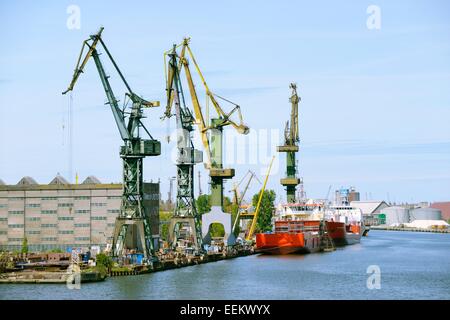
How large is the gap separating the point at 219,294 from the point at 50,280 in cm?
1503

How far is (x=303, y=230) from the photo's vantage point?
97.7 metres

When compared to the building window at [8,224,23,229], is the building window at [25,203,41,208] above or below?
above

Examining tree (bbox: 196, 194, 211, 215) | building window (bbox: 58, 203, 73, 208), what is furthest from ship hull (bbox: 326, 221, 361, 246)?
building window (bbox: 58, 203, 73, 208)

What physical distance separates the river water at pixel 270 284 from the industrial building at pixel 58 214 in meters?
15.6

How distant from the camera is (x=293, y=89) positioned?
13300 centimetres

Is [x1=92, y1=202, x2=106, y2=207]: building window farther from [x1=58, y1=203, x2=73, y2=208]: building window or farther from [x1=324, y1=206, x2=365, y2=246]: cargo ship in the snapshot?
[x1=324, y1=206, x2=365, y2=246]: cargo ship

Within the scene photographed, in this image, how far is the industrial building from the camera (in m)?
87.1

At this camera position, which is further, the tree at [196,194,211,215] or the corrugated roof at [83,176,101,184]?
the tree at [196,194,211,215]

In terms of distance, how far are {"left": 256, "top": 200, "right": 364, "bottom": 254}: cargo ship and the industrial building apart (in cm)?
1463

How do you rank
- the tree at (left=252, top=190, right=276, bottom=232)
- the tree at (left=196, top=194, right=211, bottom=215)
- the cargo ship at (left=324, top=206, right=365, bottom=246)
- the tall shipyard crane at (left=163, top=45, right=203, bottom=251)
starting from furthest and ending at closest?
the tree at (left=196, top=194, right=211, bottom=215) < the tree at (left=252, top=190, right=276, bottom=232) < the cargo ship at (left=324, top=206, right=365, bottom=246) < the tall shipyard crane at (left=163, top=45, right=203, bottom=251)
